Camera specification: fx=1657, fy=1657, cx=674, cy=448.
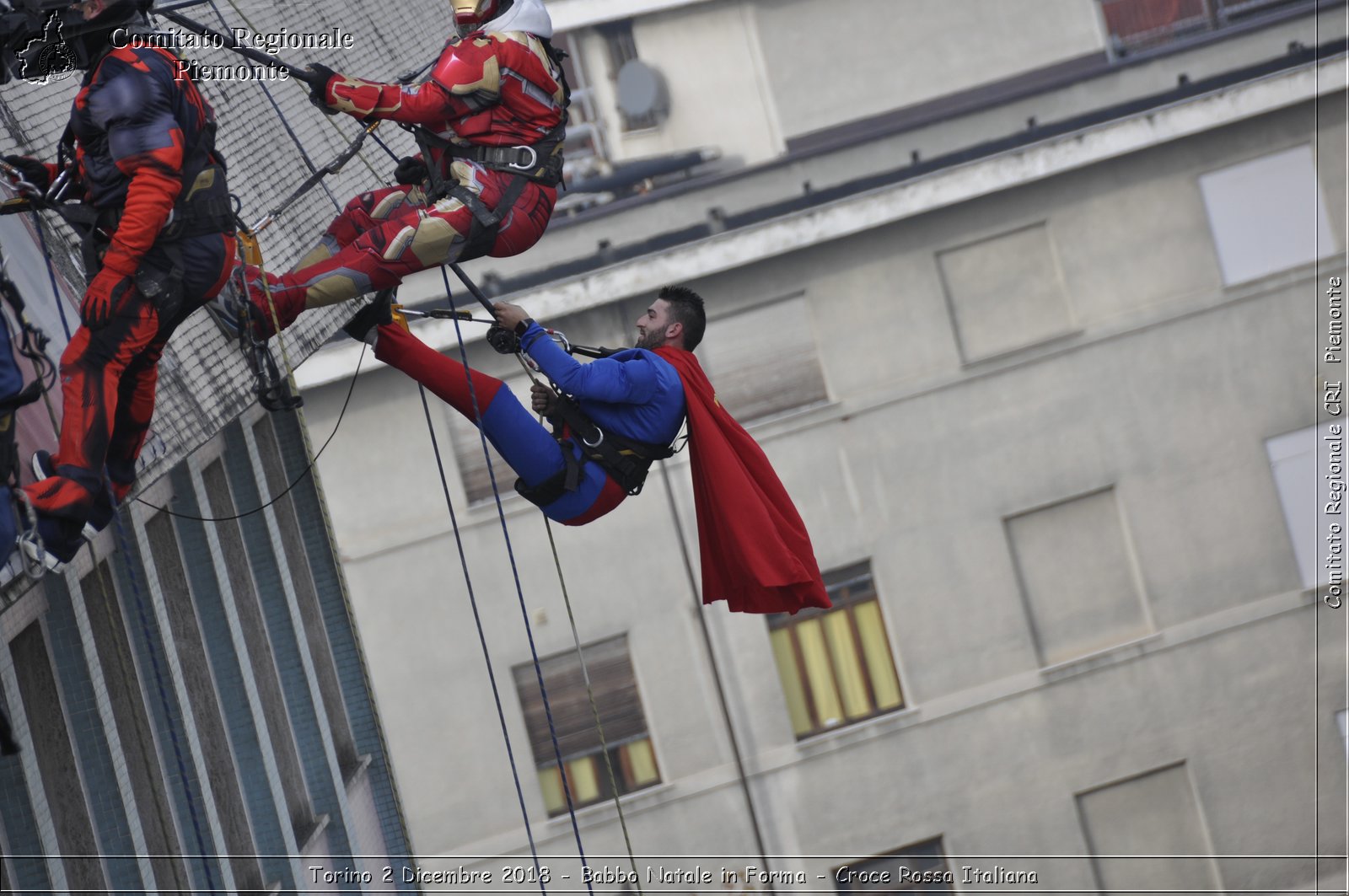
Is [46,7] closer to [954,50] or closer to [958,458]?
[958,458]

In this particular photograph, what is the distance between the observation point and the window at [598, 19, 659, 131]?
27.4 m

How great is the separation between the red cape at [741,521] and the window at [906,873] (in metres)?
15.7

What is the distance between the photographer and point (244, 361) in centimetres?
805

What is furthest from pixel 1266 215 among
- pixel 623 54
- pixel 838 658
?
pixel 623 54

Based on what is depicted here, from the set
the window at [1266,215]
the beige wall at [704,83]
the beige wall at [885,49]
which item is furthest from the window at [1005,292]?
the beige wall at [704,83]

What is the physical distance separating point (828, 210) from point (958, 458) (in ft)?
12.7

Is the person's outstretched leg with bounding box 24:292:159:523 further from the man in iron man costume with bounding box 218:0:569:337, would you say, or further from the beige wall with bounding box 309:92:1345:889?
the beige wall with bounding box 309:92:1345:889

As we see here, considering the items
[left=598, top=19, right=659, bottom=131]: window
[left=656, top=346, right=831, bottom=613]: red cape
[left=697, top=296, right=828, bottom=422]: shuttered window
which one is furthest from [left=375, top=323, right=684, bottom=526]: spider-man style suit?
[left=598, top=19, right=659, bottom=131]: window

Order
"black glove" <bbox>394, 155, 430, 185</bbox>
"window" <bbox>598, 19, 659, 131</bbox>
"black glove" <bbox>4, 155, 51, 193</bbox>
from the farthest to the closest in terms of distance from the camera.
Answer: "window" <bbox>598, 19, 659, 131</bbox> → "black glove" <bbox>394, 155, 430, 185</bbox> → "black glove" <bbox>4, 155, 51, 193</bbox>

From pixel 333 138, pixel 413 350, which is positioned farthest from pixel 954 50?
pixel 413 350

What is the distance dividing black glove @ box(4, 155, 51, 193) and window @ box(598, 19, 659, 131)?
21658mm

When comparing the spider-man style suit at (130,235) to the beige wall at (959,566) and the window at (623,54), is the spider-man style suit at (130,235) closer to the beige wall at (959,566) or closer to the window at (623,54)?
the beige wall at (959,566)

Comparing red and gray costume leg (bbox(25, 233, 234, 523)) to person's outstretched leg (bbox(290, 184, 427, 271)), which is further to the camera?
person's outstretched leg (bbox(290, 184, 427, 271))

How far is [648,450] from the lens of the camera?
807 cm
